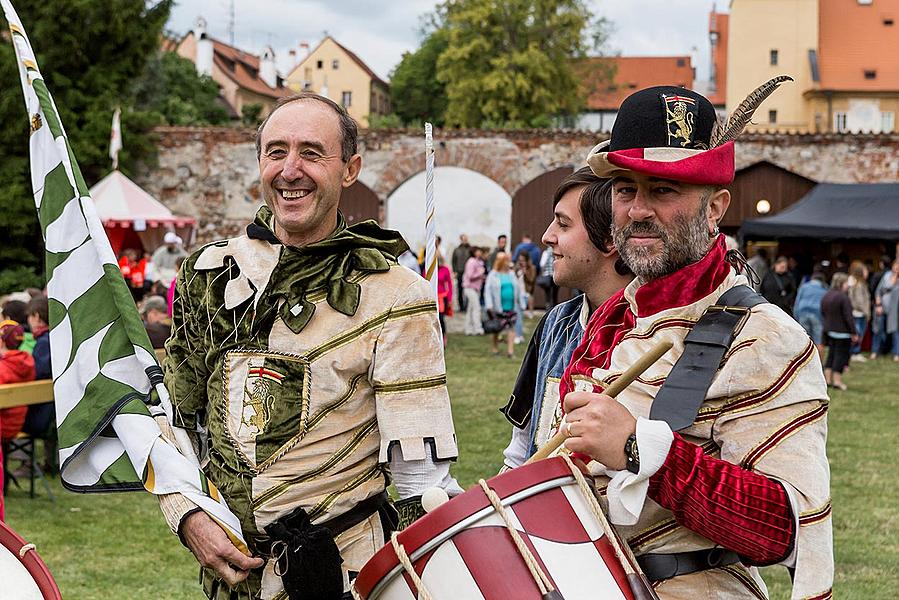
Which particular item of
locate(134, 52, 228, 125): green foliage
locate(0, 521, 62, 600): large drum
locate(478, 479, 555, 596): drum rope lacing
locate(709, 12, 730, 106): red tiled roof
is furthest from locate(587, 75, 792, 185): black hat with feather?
locate(709, 12, 730, 106): red tiled roof

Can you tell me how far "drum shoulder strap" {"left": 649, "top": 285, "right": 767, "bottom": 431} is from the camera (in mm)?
1877

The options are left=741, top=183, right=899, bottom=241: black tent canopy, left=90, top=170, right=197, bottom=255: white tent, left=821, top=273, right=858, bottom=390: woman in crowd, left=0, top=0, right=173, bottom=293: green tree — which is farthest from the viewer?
left=0, top=0, right=173, bottom=293: green tree

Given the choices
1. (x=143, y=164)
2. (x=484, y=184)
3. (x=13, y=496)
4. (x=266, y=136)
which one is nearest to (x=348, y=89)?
(x=484, y=184)

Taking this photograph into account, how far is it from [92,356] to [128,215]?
54.3 feet

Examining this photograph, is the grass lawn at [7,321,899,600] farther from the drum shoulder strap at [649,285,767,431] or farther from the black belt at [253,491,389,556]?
the drum shoulder strap at [649,285,767,431]

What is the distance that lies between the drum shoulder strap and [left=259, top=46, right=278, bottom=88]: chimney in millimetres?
65598

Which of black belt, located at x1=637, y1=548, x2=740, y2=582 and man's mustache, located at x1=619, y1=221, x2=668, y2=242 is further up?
man's mustache, located at x1=619, y1=221, x2=668, y2=242

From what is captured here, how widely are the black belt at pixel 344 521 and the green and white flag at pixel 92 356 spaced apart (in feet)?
0.28

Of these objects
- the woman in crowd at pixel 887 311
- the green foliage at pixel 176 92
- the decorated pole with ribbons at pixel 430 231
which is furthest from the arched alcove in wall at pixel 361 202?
the decorated pole with ribbons at pixel 430 231

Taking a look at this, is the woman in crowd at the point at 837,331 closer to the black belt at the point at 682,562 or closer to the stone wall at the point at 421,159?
the stone wall at the point at 421,159

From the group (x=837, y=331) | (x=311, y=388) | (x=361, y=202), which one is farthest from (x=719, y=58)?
(x=311, y=388)

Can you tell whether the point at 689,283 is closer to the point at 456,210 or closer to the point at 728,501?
the point at 728,501

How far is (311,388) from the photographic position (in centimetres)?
244

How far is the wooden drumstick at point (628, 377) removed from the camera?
5.89ft
